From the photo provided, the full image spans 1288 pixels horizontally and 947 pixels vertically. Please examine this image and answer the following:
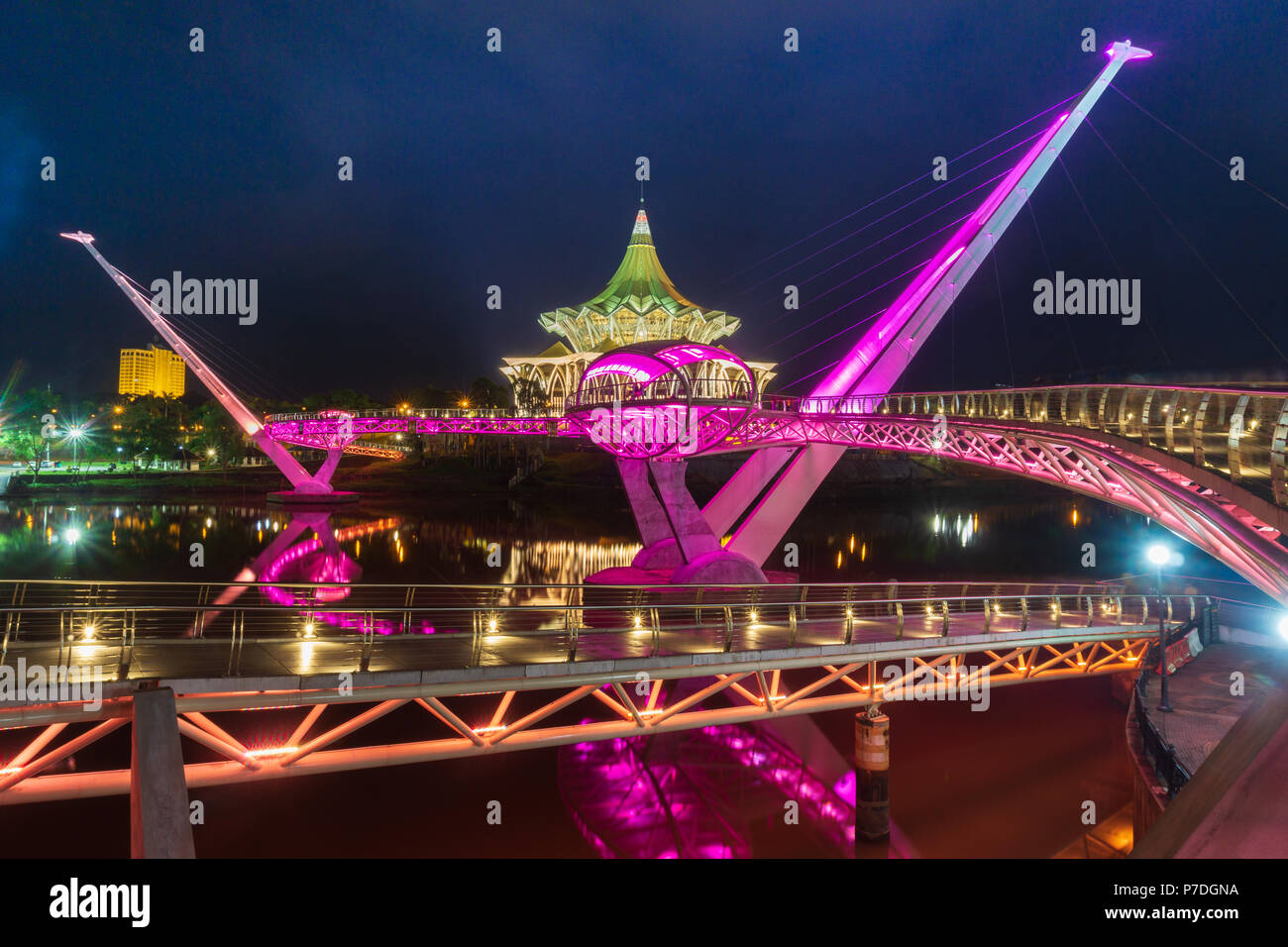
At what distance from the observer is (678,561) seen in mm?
26609

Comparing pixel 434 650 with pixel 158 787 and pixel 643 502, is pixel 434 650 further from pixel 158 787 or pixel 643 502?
pixel 643 502

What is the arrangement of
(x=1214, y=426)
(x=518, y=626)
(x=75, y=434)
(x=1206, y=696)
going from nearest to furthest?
(x=1214, y=426)
(x=1206, y=696)
(x=518, y=626)
(x=75, y=434)

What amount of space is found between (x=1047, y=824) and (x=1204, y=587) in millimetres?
14388

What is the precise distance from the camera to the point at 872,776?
11812 mm

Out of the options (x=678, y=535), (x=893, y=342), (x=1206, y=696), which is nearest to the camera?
(x=1206, y=696)

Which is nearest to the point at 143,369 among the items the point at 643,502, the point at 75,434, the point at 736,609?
the point at 75,434

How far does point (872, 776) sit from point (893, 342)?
21.2 meters

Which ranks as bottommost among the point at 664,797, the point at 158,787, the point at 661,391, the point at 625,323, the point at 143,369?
the point at 664,797

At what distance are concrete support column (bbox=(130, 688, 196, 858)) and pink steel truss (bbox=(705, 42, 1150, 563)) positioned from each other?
74.1 feet

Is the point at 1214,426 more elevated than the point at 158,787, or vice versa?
the point at 1214,426

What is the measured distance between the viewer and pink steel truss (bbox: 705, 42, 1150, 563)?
27.8 metres
